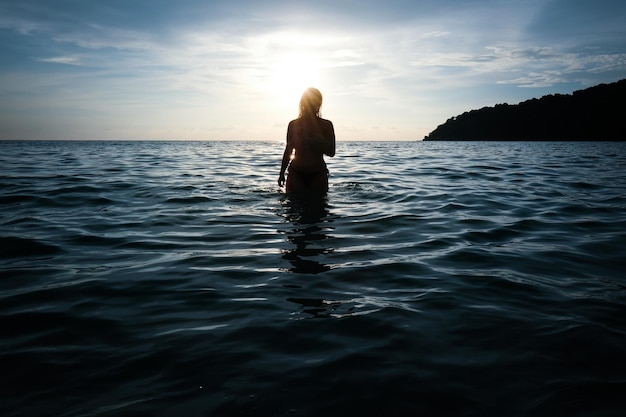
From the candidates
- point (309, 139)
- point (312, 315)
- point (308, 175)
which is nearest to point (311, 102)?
point (309, 139)

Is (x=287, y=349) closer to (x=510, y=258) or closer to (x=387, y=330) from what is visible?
(x=387, y=330)

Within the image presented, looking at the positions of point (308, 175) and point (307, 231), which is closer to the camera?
point (307, 231)

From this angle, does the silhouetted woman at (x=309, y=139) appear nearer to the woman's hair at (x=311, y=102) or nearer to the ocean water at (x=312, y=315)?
the woman's hair at (x=311, y=102)

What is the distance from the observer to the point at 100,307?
3090 millimetres

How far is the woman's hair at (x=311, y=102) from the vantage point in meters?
7.90

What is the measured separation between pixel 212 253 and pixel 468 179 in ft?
34.2

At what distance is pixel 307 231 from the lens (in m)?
5.64

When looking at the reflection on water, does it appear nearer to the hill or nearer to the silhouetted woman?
the silhouetted woman

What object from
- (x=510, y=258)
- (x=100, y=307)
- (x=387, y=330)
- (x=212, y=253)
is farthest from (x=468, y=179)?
(x=100, y=307)

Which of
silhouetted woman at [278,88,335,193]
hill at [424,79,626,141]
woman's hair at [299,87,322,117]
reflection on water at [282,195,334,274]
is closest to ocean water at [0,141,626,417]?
reflection on water at [282,195,334,274]

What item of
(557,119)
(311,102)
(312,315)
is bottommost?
(312,315)

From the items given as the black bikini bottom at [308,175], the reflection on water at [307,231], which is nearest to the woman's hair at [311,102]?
the black bikini bottom at [308,175]

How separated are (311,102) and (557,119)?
512 feet

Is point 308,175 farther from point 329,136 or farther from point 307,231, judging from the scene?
point 307,231
